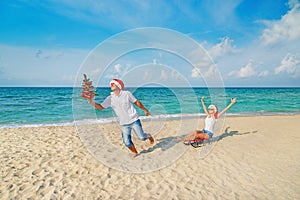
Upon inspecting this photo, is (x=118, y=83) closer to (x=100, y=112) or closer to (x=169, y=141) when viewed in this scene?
(x=169, y=141)

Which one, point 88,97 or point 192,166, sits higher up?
point 88,97

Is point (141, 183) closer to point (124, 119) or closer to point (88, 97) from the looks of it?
point (124, 119)

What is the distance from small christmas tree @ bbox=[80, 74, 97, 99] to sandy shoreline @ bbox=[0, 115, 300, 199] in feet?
5.86

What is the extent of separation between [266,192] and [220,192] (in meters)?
0.92

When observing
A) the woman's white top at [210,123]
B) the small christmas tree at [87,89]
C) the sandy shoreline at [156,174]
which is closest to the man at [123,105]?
the small christmas tree at [87,89]

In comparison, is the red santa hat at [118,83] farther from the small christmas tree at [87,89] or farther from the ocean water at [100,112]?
the ocean water at [100,112]

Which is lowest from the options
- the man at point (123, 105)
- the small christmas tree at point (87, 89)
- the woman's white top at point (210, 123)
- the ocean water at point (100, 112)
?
the ocean water at point (100, 112)

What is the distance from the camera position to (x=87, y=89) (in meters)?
4.41

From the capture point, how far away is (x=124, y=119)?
490 centimetres

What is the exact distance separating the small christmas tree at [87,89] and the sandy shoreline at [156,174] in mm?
1787

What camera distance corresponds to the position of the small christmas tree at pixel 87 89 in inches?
169

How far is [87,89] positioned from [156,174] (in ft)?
8.24

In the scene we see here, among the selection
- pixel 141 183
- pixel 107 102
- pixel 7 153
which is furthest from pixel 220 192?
pixel 7 153

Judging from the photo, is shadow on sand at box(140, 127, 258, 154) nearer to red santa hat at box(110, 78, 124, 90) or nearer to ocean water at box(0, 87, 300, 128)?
ocean water at box(0, 87, 300, 128)
